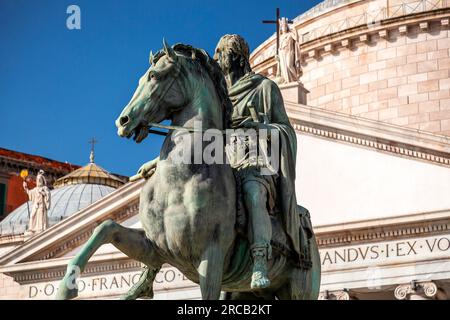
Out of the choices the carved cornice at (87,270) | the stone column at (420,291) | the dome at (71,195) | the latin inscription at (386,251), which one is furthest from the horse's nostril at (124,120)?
the dome at (71,195)

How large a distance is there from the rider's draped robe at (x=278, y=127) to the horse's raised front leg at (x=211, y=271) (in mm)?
774

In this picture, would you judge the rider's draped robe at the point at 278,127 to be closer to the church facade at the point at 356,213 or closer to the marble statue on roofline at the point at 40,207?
the church facade at the point at 356,213

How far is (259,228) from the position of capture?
34.1ft

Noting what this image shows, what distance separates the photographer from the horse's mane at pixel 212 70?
1088 cm

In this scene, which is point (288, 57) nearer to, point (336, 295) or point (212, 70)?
point (336, 295)

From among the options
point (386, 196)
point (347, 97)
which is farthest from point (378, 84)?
point (386, 196)

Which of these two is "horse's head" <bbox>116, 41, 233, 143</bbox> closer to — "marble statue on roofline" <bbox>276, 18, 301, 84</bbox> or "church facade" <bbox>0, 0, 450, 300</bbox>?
"church facade" <bbox>0, 0, 450, 300</bbox>

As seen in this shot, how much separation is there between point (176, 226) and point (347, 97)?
32956 mm

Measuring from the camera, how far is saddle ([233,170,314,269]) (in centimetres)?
1055

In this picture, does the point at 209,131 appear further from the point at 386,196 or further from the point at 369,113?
the point at 369,113

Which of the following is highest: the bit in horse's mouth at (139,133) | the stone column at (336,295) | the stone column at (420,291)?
the stone column at (336,295)

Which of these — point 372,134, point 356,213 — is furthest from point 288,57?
point 356,213

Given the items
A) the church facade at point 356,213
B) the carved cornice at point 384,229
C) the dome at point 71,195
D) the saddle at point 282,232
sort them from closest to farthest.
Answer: the saddle at point 282,232
the carved cornice at point 384,229
the church facade at point 356,213
the dome at point 71,195

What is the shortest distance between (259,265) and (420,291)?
19.6 metres
